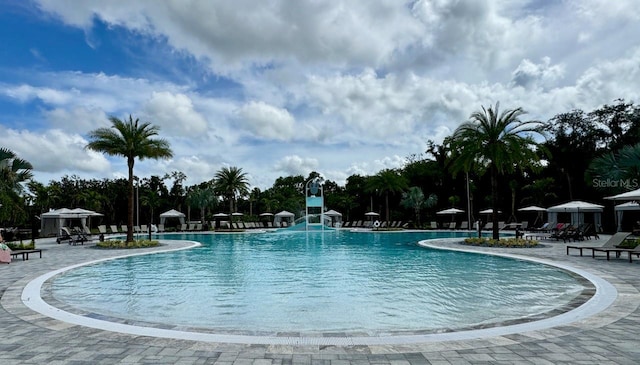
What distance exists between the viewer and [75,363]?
15.3ft

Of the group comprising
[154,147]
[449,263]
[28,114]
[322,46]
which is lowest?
[449,263]

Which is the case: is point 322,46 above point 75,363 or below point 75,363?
above

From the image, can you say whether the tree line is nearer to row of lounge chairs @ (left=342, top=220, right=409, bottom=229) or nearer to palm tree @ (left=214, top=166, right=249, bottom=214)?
palm tree @ (left=214, top=166, right=249, bottom=214)

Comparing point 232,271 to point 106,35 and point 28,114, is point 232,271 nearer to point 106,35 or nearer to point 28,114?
point 106,35

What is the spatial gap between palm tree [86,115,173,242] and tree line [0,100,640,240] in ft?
0.18

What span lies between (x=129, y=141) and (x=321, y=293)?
16.9 meters

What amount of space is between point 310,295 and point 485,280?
199 inches

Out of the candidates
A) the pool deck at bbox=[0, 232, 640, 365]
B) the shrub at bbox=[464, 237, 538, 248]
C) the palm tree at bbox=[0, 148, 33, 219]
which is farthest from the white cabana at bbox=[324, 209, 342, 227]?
the pool deck at bbox=[0, 232, 640, 365]

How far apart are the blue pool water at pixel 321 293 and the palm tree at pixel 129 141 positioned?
27.5ft

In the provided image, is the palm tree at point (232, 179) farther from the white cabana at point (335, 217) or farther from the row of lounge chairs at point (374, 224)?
the row of lounge chairs at point (374, 224)

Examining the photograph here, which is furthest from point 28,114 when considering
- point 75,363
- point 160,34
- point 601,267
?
point 601,267

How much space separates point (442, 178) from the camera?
52562 mm

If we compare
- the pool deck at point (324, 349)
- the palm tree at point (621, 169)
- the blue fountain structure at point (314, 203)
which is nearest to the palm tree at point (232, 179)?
the blue fountain structure at point (314, 203)

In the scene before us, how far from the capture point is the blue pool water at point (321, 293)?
7.40 metres
